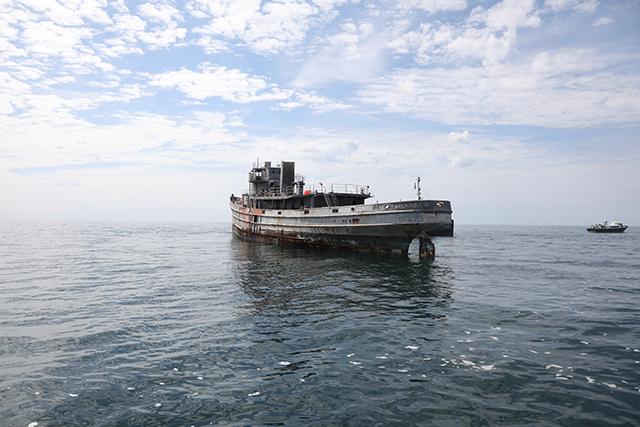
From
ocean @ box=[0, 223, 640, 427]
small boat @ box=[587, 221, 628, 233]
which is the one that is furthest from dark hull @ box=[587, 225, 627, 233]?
ocean @ box=[0, 223, 640, 427]

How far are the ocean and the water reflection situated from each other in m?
0.16

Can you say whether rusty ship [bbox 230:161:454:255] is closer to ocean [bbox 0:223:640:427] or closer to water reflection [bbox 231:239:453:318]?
water reflection [bbox 231:239:453:318]

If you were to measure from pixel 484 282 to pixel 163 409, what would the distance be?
1869cm

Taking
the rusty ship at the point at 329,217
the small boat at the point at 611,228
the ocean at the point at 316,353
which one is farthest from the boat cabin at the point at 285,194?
the small boat at the point at 611,228

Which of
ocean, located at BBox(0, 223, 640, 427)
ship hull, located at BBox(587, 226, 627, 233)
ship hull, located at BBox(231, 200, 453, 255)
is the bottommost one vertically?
ocean, located at BBox(0, 223, 640, 427)

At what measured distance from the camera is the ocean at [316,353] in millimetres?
6871

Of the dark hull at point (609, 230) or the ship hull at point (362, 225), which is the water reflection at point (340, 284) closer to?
the ship hull at point (362, 225)

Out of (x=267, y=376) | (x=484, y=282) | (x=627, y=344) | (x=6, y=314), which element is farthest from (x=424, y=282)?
(x=6, y=314)

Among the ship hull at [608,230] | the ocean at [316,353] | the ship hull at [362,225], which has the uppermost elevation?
the ship hull at [362,225]

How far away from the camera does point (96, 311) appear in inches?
544

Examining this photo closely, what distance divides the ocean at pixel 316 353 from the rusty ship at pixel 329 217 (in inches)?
315

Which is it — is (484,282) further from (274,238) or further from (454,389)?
(274,238)

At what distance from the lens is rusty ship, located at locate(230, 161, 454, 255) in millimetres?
26875

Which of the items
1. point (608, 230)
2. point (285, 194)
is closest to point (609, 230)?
point (608, 230)
